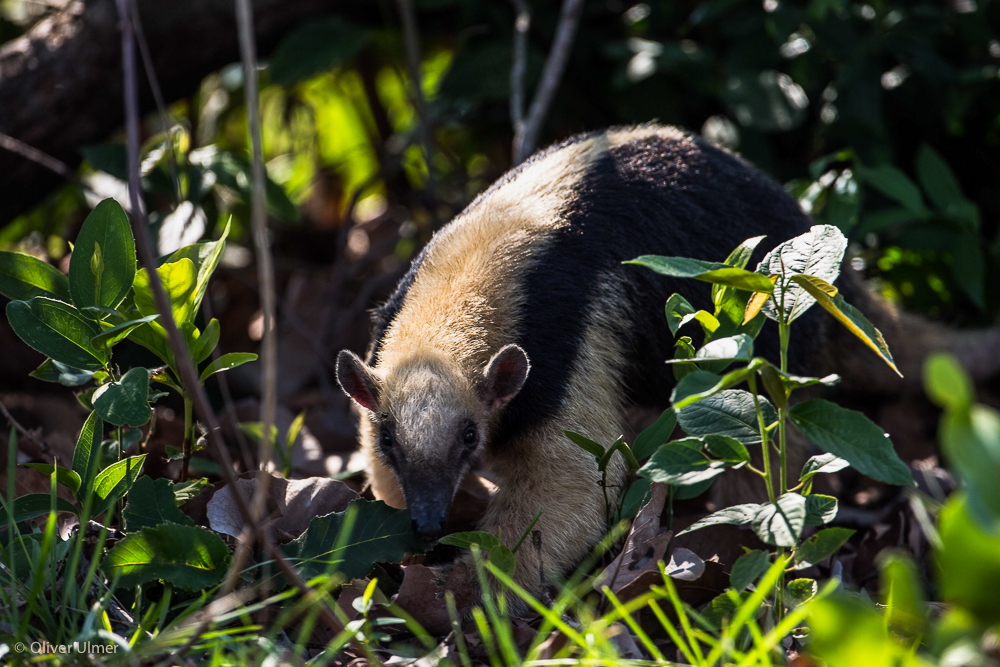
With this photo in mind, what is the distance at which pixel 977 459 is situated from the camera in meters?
1.62

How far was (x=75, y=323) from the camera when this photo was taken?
336 centimetres

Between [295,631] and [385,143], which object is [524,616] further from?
[385,143]

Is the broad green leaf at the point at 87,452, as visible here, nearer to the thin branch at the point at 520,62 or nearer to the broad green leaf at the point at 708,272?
the broad green leaf at the point at 708,272

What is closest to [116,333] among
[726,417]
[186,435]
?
[186,435]

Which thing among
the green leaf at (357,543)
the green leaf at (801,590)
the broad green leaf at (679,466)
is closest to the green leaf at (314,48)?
the green leaf at (357,543)

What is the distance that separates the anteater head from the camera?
3.57m

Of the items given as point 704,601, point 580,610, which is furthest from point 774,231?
point 580,610

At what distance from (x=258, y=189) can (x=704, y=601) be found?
2.17 m

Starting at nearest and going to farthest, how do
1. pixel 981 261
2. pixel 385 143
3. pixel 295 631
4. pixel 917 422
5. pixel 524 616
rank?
pixel 295 631 → pixel 524 616 → pixel 981 261 → pixel 917 422 → pixel 385 143

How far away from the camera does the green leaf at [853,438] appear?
2664mm

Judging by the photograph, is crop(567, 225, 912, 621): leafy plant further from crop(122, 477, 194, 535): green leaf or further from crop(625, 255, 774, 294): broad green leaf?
crop(122, 477, 194, 535): green leaf

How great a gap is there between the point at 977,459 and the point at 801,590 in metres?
1.58

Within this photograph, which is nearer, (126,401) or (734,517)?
(734,517)

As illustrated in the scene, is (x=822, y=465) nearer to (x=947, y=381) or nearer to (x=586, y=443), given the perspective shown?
(x=586, y=443)
